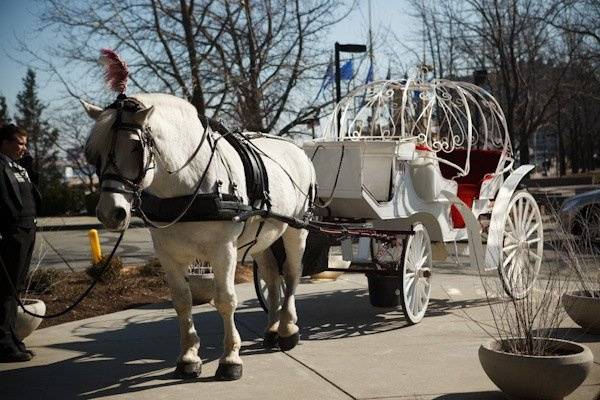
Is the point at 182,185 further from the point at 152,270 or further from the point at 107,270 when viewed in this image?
the point at 152,270

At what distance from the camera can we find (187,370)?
17.1 ft

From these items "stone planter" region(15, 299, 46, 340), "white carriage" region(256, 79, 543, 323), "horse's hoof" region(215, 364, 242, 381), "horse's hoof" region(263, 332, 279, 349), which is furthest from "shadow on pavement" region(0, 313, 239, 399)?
"white carriage" region(256, 79, 543, 323)

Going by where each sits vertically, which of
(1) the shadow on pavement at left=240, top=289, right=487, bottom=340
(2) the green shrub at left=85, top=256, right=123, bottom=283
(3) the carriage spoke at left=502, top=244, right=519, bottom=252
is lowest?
(1) the shadow on pavement at left=240, top=289, right=487, bottom=340

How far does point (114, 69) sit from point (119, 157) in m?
0.69

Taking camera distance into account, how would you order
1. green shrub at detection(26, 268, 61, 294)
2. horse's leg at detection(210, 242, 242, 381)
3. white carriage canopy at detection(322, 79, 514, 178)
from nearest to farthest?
horse's leg at detection(210, 242, 242, 381), white carriage canopy at detection(322, 79, 514, 178), green shrub at detection(26, 268, 61, 294)

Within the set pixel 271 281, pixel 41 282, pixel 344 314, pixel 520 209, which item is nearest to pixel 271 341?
pixel 271 281

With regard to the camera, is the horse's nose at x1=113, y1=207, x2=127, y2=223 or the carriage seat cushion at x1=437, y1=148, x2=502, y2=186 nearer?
the horse's nose at x1=113, y1=207, x2=127, y2=223

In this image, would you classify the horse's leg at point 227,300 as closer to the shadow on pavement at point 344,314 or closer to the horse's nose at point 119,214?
the horse's nose at point 119,214

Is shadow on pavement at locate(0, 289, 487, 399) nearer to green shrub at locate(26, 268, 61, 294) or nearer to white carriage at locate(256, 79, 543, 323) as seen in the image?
white carriage at locate(256, 79, 543, 323)

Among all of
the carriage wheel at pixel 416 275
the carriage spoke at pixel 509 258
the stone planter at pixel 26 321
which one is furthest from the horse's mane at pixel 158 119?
the carriage spoke at pixel 509 258

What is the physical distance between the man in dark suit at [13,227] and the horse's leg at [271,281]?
211cm

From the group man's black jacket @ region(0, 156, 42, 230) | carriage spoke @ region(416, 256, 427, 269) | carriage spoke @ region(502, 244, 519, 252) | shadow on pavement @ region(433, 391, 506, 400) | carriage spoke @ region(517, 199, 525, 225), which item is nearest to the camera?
shadow on pavement @ region(433, 391, 506, 400)

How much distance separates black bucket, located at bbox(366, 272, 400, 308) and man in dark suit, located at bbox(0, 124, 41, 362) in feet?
12.6

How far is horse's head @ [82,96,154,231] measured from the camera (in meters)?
4.32
